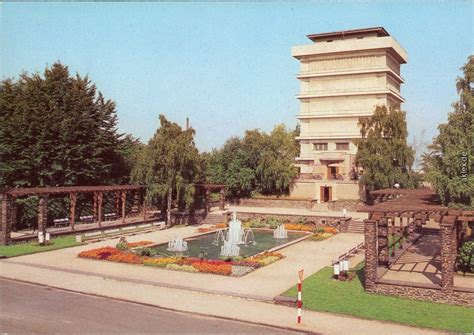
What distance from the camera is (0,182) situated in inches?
1417

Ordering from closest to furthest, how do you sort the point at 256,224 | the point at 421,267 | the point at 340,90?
the point at 421,267
the point at 256,224
the point at 340,90

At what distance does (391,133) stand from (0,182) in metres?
34.7

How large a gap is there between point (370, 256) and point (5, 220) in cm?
2151

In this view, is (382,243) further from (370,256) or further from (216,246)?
→ (216,246)

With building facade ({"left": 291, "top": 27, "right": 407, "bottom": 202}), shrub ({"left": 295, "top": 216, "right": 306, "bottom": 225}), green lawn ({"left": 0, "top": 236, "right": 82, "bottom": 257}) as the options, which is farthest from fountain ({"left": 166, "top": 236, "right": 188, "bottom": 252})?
building facade ({"left": 291, "top": 27, "right": 407, "bottom": 202})

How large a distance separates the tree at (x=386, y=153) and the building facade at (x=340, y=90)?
9.72 metres

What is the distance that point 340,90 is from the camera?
60.4m

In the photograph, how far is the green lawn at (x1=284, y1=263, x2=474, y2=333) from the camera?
1414 cm

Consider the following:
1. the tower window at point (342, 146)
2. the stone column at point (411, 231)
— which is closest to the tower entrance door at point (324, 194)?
the tower window at point (342, 146)

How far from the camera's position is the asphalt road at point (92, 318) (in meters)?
13.3

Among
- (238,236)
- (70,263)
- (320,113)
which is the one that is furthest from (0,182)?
(320,113)

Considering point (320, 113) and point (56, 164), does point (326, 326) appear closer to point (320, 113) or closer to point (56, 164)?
point (56, 164)

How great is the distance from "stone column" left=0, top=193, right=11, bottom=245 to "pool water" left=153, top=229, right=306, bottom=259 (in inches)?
352

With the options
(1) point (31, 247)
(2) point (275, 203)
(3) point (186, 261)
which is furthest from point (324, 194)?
(1) point (31, 247)
